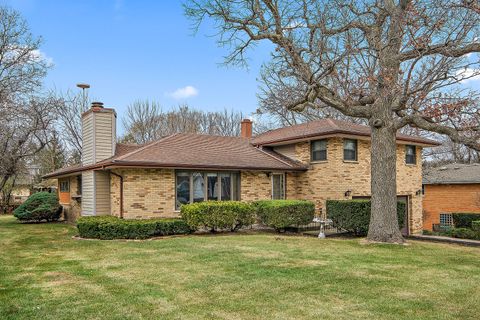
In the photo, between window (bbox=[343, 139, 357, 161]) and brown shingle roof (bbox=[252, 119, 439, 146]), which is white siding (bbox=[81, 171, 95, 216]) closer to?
brown shingle roof (bbox=[252, 119, 439, 146])

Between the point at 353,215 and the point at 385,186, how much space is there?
2410 millimetres

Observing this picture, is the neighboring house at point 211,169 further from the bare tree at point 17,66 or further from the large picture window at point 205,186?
the bare tree at point 17,66

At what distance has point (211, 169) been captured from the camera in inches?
605

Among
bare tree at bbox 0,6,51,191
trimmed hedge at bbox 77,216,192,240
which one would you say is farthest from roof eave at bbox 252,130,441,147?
bare tree at bbox 0,6,51,191

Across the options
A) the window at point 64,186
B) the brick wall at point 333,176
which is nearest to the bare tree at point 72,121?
the window at point 64,186

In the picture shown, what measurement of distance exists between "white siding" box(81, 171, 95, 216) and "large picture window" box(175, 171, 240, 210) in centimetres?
369

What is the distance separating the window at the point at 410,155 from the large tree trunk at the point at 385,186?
376 inches

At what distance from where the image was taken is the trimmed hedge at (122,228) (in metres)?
12.5

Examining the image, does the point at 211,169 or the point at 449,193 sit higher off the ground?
the point at 211,169

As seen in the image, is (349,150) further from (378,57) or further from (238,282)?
(238,282)

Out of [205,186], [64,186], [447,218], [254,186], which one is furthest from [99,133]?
[447,218]

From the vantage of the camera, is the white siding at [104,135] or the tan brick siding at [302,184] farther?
the white siding at [104,135]

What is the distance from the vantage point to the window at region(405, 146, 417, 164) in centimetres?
2056

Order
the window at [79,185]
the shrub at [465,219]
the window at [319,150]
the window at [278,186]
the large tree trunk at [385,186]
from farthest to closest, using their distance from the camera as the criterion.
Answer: the shrub at [465,219]
the window at [79,185]
the window at [278,186]
the window at [319,150]
the large tree trunk at [385,186]
